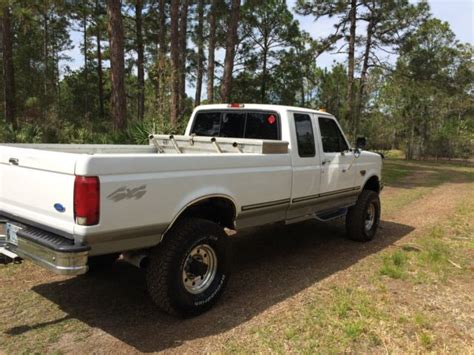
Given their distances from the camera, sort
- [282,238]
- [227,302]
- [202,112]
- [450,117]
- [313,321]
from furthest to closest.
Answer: [450,117]
[282,238]
[202,112]
[227,302]
[313,321]

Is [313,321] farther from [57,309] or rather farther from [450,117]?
[450,117]

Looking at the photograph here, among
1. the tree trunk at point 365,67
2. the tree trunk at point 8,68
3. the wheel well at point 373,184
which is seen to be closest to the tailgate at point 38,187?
the wheel well at point 373,184

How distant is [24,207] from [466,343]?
4203 millimetres

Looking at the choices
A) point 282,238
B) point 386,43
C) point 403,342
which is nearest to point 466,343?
point 403,342

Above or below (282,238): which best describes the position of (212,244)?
above

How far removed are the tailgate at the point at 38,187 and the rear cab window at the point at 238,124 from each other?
280 centimetres

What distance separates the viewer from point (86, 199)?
322 centimetres

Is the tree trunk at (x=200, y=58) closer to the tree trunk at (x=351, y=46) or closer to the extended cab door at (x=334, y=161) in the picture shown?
the tree trunk at (x=351, y=46)

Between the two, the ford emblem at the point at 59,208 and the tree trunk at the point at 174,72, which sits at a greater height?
the tree trunk at the point at 174,72

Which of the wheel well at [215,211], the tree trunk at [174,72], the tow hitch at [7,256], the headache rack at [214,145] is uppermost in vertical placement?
the tree trunk at [174,72]

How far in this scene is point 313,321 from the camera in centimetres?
407

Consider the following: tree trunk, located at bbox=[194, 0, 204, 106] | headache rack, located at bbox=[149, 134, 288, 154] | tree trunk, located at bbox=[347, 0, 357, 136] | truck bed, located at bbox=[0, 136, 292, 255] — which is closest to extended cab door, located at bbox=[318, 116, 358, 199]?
headache rack, located at bbox=[149, 134, 288, 154]

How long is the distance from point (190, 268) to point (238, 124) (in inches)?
94.6

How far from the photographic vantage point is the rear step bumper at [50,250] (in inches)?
127
